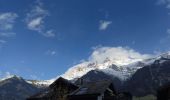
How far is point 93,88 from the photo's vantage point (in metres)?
84.3

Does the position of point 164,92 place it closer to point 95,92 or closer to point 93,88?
point 95,92

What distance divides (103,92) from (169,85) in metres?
18.4

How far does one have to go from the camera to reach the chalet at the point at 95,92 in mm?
81562

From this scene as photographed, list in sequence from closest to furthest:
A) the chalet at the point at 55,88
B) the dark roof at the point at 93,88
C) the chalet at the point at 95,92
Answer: the chalet at the point at 95,92, the dark roof at the point at 93,88, the chalet at the point at 55,88

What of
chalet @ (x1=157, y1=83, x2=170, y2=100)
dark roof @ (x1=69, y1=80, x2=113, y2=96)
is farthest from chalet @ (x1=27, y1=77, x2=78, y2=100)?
chalet @ (x1=157, y1=83, x2=170, y2=100)

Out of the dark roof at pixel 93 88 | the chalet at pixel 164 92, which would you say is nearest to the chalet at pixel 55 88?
the dark roof at pixel 93 88

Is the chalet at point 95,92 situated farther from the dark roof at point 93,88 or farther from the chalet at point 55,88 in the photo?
the chalet at point 55,88

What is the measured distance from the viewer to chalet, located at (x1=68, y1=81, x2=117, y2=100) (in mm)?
81562

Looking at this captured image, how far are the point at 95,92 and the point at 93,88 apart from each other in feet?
9.47

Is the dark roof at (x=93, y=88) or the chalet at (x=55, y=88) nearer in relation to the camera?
the dark roof at (x=93, y=88)

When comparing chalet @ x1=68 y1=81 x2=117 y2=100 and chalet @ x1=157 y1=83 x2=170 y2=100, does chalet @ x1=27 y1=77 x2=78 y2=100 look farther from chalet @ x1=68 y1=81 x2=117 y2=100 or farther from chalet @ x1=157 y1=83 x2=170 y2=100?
chalet @ x1=157 y1=83 x2=170 y2=100

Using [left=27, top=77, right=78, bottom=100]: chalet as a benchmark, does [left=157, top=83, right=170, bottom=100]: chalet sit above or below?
below

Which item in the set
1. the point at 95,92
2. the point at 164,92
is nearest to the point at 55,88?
the point at 95,92

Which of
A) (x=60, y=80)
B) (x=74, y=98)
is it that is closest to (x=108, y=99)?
(x=74, y=98)
